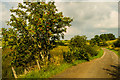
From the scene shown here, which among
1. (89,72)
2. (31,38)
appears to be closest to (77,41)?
(89,72)

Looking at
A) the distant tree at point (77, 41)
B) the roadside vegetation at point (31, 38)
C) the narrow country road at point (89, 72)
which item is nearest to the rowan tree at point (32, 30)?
the roadside vegetation at point (31, 38)

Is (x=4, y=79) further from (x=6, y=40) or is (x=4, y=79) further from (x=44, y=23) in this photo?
(x=44, y=23)

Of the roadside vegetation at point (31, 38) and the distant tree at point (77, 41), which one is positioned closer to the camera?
the roadside vegetation at point (31, 38)

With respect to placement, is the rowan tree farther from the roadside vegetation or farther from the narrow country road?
the narrow country road

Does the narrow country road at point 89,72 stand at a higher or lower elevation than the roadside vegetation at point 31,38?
lower

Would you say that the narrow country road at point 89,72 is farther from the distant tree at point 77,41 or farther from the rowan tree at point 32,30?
the distant tree at point 77,41

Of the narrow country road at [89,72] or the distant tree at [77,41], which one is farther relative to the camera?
the distant tree at [77,41]

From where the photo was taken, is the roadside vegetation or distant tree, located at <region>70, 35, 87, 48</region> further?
distant tree, located at <region>70, 35, 87, 48</region>

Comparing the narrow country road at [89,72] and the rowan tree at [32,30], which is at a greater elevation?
the rowan tree at [32,30]

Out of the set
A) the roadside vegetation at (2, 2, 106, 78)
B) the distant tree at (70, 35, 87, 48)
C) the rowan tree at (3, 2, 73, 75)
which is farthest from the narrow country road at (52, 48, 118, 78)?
the distant tree at (70, 35, 87, 48)

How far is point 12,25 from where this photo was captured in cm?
769

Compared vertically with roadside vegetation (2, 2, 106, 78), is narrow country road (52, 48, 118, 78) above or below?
below

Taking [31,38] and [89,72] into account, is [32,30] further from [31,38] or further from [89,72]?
[89,72]

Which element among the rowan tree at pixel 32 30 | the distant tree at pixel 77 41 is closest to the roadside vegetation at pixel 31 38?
the rowan tree at pixel 32 30
